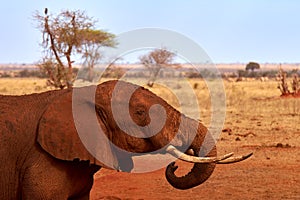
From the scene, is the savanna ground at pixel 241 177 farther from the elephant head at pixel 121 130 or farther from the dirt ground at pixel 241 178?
the elephant head at pixel 121 130

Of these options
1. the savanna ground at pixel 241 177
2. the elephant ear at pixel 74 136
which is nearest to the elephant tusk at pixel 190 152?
the elephant ear at pixel 74 136

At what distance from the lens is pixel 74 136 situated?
16.7 feet

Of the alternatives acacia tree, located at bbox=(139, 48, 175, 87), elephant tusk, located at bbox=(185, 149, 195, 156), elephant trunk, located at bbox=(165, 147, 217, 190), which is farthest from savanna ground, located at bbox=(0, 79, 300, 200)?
acacia tree, located at bbox=(139, 48, 175, 87)

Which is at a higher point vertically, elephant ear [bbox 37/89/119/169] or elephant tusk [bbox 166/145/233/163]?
elephant ear [bbox 37/89/119/169]

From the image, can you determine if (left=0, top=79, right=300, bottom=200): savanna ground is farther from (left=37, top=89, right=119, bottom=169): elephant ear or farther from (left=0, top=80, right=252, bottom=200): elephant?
(left=37, top=89, right=119, bottom=169): elephant ear

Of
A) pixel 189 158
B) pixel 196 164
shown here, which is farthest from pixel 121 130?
pixel 196 164

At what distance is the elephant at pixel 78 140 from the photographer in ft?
16.6

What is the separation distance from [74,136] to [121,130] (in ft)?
1.32

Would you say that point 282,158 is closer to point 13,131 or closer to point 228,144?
point 228,144

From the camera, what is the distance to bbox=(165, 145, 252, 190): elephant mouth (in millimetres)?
5148

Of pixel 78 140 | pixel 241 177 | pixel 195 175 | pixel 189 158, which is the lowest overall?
pixel 241 177

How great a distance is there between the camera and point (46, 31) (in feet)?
87.2

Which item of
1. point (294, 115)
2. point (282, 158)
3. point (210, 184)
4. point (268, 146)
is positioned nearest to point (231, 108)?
point (294, 115)

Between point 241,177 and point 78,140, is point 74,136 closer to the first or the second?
point 78,140
